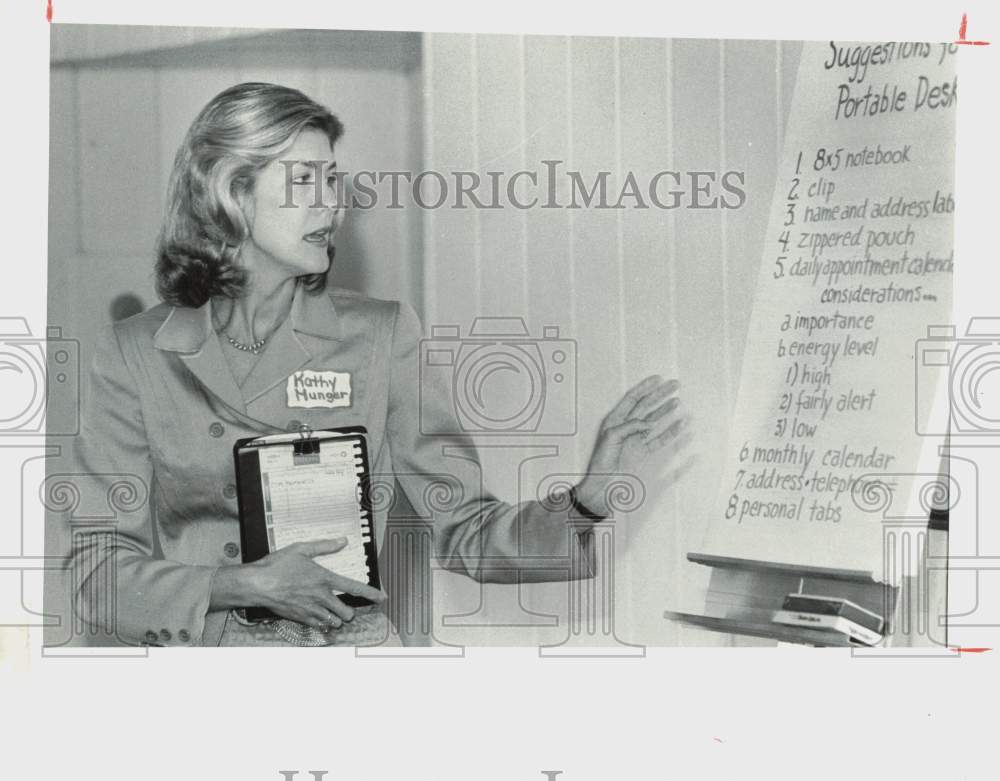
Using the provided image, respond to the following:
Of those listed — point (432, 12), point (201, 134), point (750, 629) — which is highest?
point (432, 12)

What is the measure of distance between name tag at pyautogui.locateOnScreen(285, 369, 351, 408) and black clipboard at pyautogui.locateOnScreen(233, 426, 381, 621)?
0.07 metres

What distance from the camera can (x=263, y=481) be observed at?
2.79 meters

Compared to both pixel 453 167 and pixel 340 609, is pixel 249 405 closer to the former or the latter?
pixel 340 609

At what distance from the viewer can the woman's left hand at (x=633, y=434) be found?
2.83 metres

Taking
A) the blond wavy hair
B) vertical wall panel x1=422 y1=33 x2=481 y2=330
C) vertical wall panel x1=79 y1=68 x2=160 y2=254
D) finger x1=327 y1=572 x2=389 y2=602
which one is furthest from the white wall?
vertical wall panel x1=79 y1=68 x2=160 y2=254

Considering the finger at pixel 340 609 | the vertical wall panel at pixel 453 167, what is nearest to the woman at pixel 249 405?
the finger at pixel 340 609

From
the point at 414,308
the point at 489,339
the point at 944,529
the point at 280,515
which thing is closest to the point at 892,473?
the point at 944,529

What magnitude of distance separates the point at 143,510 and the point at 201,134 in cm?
93

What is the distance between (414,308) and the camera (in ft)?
9.21

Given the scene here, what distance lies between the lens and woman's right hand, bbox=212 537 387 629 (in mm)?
2783

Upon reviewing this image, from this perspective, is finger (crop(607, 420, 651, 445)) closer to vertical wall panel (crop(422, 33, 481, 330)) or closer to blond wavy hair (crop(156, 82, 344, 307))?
vertical wall panel (crop(422, 33, 481, 330))

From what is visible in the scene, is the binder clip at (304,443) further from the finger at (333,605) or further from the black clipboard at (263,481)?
the finger at (333,605)

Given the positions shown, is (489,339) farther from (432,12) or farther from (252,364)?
(432,12)

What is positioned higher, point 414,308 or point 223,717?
point 414,308
